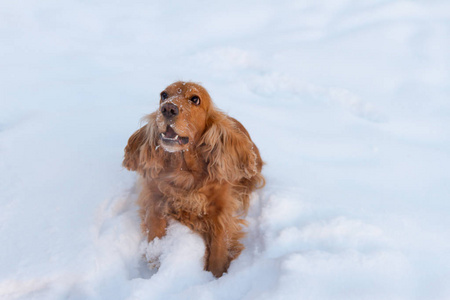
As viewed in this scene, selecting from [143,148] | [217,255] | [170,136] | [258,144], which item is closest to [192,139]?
[170,136]

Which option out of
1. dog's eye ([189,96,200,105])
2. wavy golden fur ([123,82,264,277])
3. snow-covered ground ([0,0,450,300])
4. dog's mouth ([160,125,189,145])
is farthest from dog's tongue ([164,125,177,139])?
snow-covered ground ([0,0,450,300])

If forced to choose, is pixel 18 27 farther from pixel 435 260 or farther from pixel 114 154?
pixel 435 260

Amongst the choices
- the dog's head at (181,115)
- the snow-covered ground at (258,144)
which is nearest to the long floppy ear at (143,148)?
the dog's head at (181,115)

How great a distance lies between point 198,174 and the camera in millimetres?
2129

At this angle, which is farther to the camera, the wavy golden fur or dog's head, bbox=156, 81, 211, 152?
the wavy golden fur

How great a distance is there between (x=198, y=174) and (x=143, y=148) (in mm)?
365

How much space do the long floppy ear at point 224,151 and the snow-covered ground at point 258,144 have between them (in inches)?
12.8

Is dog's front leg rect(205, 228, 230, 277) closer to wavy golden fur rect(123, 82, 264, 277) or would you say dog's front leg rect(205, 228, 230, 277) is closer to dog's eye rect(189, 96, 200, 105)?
wavy golden fur rect(123, 82, 264, 277)

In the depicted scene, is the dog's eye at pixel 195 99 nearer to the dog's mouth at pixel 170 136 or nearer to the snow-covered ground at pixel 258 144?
the dog's mouth at pixel 170 136

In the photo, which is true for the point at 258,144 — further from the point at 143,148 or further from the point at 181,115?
the point at 181,115

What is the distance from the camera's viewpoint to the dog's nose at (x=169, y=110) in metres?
1.81

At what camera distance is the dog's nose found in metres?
1.81

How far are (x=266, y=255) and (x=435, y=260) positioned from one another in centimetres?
86

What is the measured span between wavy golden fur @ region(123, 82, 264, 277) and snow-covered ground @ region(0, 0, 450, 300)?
0.11m
